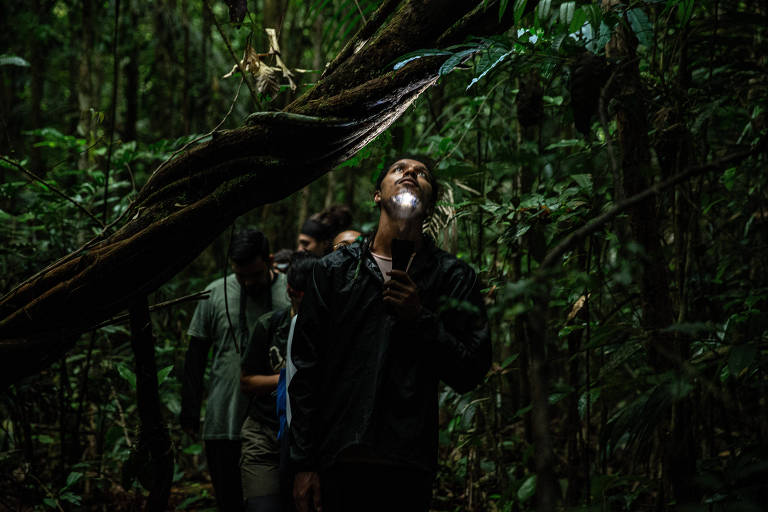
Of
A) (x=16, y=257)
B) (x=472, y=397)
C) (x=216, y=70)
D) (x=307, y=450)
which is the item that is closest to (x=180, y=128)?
(x=216, y=70)

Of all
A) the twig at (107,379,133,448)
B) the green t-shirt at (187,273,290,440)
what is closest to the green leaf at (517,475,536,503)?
the green t-shirt at (187,273,290,440)

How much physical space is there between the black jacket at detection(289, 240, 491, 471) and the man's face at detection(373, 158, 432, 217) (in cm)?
17

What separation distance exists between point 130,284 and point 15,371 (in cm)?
34

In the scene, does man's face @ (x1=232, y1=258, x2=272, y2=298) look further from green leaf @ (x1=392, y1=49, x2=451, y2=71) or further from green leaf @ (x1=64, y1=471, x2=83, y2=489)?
green leaf @ (x1=392, y1=49, x2=451, y2=71)

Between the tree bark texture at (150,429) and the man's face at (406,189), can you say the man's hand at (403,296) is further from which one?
the tree bark texture at (150,429)

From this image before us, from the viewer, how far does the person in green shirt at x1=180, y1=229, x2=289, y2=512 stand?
3215 mm

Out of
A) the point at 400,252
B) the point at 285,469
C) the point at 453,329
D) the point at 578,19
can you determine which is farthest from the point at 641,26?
the point at 285,469

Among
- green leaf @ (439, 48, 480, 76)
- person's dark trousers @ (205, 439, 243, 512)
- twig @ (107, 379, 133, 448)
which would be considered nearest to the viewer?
green leaf @ (439, 48, 480, 76)

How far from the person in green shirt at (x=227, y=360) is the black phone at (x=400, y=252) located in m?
1.41

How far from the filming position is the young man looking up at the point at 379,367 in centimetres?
190

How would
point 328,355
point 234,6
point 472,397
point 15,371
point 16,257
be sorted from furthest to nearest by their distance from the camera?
1. point 16,257
2. point 472,397
3. point 328,355
4. point 234,6
5. point 15,371

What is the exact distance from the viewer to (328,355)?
2061 mm

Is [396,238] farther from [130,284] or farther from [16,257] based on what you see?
[16,257]

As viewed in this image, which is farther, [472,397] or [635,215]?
[472,397]
